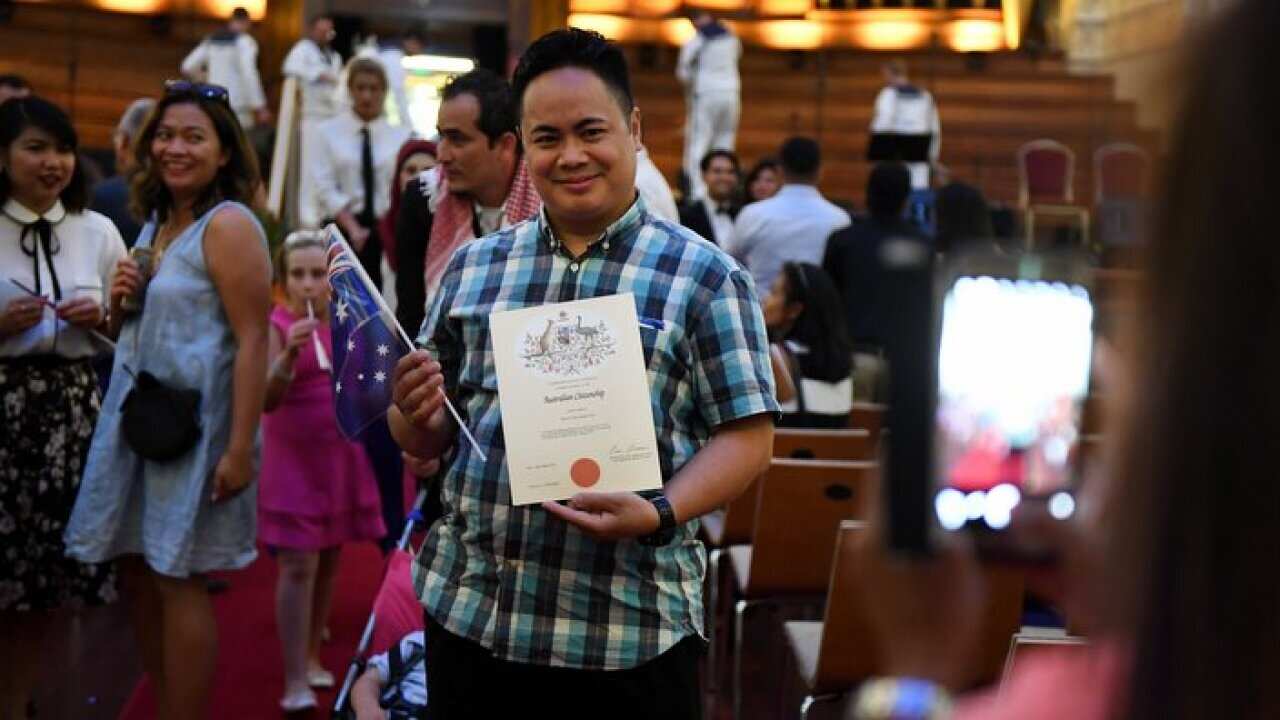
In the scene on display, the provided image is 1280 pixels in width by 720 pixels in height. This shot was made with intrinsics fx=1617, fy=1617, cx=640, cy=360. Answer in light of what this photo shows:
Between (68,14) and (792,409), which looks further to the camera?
(68,14)

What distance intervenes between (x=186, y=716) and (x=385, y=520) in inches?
74.7

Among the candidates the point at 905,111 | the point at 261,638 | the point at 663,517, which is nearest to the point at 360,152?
the point at 261,638

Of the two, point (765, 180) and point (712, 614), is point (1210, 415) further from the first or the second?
point (765, 180)

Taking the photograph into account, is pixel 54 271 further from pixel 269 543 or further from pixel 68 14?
pixel 68 14

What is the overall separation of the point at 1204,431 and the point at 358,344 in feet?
6.34

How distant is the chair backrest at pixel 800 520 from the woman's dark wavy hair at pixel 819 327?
1281 millimetres

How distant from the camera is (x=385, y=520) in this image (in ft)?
18.0

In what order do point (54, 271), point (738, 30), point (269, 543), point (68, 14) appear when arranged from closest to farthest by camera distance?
point (54, 271) < point (269, 543) < point (68, 14) < point (738, 30)

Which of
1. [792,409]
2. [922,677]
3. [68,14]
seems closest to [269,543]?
[792,409]

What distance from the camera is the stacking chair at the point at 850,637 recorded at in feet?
10.1

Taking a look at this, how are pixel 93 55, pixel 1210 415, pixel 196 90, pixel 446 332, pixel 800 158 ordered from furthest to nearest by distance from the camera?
pixel 93 55
pixel 800 158
pixel 196 90
pixel 446 332
pixel 1210 415

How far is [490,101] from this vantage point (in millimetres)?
3387

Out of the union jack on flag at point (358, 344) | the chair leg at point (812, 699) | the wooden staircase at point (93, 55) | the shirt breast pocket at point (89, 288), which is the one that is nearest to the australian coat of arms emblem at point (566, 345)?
the union jack on flag at point (358, 344)

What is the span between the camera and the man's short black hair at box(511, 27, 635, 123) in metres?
2.22
